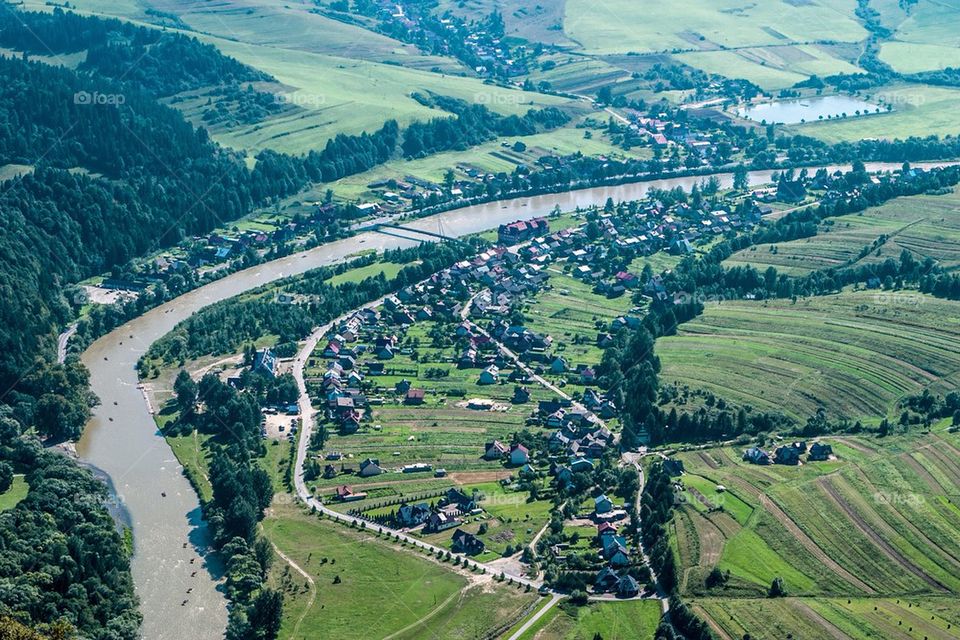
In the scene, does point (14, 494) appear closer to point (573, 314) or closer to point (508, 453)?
point (508, 453)

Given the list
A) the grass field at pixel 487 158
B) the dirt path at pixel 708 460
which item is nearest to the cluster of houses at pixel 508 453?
the dirt path at pixel 708 460

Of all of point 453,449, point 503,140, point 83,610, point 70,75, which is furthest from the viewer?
point 503,140

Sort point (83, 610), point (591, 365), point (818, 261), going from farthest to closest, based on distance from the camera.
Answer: point (818, 261)
point (591, 365)
point (83, 610)

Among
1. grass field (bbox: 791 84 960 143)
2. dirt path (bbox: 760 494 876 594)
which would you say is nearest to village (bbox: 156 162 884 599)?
dirt path (bbox: 760 494 876 594)

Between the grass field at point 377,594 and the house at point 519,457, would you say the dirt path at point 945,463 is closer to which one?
the house at point 519,457

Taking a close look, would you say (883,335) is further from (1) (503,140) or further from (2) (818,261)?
(1) (503,140)

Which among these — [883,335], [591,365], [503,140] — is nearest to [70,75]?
[503,140]

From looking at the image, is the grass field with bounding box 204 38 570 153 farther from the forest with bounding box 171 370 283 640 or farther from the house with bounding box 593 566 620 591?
the house with bounding box 593 566 620 591
